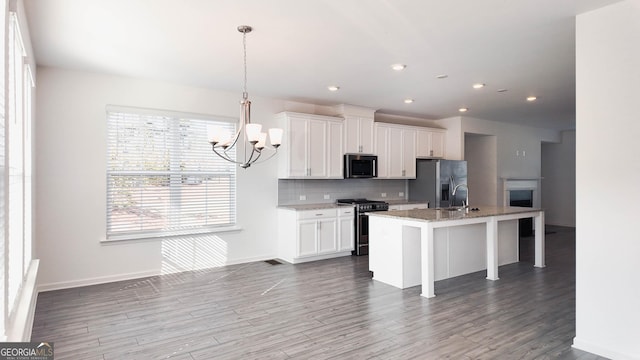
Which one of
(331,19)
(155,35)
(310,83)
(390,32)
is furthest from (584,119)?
(155,35)

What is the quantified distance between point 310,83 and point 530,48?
2.65 metres

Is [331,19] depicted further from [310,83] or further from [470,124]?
[470,124]

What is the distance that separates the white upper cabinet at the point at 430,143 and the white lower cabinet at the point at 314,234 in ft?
7.63

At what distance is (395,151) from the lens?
23.9 ft

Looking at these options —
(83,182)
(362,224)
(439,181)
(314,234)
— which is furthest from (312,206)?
(83,182)

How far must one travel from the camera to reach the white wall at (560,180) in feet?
33.6

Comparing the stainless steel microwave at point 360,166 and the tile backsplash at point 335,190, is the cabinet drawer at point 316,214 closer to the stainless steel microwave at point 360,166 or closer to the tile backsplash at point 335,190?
the tile backsplash at point 335,190

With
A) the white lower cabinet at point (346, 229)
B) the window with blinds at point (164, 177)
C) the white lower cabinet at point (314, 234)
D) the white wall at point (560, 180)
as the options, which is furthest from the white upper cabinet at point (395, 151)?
the white wall at point (560, 180)

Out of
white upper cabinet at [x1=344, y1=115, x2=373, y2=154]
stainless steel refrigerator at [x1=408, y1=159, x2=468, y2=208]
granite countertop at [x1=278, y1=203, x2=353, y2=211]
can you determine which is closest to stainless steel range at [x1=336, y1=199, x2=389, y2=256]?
granite countertop at [x1=278, y1=203, x2=353, y2=211]

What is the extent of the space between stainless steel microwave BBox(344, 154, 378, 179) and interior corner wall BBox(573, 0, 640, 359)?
12.9 ft

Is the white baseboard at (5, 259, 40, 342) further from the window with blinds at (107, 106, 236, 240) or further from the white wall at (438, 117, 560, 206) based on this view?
the white wall at (438, 117, 560, 206)

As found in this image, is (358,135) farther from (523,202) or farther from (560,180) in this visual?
(560,180)

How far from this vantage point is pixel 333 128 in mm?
6465

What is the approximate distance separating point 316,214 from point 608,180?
392 cm
